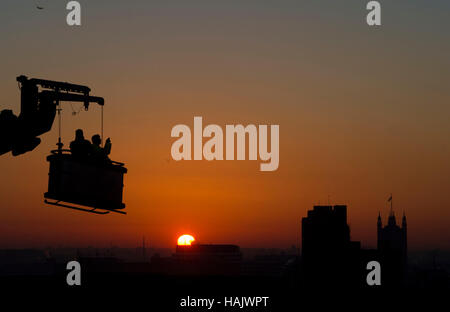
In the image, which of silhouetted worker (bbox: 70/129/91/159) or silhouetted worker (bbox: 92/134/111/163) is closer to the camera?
silhouetted worker (bbox: 70/129/91/159)

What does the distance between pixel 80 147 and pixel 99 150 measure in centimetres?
79

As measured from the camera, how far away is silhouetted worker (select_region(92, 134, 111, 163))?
2612 centimetres

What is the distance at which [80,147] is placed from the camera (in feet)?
84.6

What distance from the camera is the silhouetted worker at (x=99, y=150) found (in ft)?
85.7

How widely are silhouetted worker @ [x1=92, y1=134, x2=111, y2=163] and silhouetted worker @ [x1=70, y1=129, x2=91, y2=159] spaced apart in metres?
0.26

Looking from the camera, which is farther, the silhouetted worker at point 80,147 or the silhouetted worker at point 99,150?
the silhouetted worker at point 99,150

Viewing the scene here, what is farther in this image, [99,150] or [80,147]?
[99,150]

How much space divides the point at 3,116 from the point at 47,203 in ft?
9.29

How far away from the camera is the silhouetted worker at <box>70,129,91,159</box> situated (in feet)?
83.9

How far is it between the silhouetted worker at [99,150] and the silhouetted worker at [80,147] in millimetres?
260

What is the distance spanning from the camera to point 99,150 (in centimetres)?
2639

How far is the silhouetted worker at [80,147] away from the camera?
1007 inches
